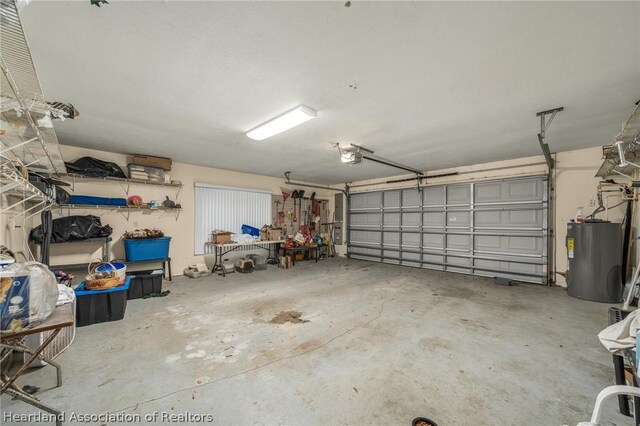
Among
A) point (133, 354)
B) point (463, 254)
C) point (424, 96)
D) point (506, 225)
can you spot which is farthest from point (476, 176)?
point (133, 354)

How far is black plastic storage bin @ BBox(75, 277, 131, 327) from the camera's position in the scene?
9.21ft

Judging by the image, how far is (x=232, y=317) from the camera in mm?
3076

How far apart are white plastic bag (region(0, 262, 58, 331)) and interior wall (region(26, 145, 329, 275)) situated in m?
3.66

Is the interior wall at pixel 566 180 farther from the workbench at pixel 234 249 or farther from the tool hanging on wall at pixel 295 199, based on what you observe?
the workbench at pixel 234 249

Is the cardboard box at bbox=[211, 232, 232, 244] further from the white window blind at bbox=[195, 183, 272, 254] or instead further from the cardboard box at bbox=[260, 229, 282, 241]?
the cardboard box at bbox=[260, 229, 282, 241]

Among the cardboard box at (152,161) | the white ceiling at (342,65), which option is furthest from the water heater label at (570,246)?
the cardboard box at (152,161)

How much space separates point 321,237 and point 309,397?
249 inches

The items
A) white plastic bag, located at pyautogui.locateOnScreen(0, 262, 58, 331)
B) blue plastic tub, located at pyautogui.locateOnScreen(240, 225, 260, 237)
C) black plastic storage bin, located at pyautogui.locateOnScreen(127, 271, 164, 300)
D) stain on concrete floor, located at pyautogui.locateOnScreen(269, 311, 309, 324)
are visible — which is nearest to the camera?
white plastic bag, located at pyautogui.locateOnScreen(0, 262, 58, 331)

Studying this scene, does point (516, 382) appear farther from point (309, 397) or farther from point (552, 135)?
point (552, 135)

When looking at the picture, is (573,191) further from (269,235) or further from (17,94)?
(17,94)

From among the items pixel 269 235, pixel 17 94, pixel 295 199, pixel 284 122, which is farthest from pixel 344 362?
pixel 295 199

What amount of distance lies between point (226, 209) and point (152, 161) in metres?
1.87

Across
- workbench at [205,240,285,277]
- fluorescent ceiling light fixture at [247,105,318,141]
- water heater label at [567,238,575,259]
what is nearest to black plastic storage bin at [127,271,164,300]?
workbench at [205,240,285,277]

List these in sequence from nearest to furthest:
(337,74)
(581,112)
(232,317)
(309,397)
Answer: (309,397), (337,74), (581,112), (232,317)
